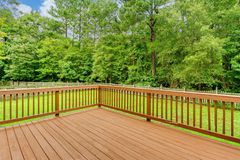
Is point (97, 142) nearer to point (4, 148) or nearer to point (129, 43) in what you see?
point (4, 148)

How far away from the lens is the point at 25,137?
2863 mm

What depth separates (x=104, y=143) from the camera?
265cm

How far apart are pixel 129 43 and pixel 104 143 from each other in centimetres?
1268

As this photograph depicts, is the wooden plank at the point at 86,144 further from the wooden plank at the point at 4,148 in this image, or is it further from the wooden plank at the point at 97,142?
the wooden plank at the point at 4,148

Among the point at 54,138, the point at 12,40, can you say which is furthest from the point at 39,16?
the point at 54,138

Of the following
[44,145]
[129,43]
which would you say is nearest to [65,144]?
[44,145]

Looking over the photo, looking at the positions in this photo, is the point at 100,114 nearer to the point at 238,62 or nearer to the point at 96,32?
the point at 238,62

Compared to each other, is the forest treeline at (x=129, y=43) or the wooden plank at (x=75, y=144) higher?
the forest treeline at (x=129, y=43)

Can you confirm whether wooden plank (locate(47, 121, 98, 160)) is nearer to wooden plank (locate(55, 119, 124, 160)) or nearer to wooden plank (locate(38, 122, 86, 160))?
wooden plank (locate(38, 122, 86, 160))

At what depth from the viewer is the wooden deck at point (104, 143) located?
225 centimetres

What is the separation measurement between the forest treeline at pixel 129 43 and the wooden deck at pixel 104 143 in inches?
268

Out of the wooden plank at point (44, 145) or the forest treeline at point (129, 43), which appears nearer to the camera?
the wooden plank at point (44, 145)

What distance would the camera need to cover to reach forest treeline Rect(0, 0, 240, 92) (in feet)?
30.8

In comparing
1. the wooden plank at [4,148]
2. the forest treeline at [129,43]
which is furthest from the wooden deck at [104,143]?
the forest treeline at [129,43]
